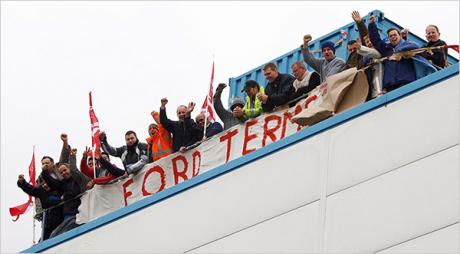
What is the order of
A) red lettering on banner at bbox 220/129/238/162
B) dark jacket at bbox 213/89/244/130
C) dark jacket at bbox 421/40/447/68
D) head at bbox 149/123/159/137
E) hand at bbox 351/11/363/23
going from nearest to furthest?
dark jacket at bbox 421/40/447/68
hand at bbox 351/11/363/23
red lettering on banner at bbox 220/129/238/162
dark jacket at bbox 213/89/244/130
head at bbox 149/123/159/137

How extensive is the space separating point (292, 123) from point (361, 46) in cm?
182

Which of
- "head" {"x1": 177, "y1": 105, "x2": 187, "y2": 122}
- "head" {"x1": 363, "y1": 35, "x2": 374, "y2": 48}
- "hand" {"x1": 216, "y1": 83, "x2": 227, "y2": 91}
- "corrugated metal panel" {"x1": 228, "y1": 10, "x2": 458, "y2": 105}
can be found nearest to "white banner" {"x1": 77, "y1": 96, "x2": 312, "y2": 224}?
"head" {"x1": 177, "y1": 105, "x2": 187, "y2": 122}

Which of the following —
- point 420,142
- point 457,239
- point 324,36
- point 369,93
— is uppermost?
point 324,36

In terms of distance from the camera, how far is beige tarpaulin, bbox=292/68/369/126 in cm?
1789

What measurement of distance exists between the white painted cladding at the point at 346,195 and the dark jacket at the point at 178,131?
1.51m

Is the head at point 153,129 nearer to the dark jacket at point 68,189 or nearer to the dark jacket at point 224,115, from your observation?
the dark jacket at point 224,115

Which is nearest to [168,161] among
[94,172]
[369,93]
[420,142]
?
[94,172]

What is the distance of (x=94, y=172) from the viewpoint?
22.3 m

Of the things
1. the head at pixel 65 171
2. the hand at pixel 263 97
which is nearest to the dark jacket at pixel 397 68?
the hand at pixel 263 97

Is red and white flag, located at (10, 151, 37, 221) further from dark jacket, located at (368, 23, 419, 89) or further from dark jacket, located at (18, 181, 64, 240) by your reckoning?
dark jacket, located at (368, 23, 419, 89)

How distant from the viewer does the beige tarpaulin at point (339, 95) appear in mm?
17891

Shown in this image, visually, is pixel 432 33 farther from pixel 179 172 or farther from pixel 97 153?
pixel 97 153

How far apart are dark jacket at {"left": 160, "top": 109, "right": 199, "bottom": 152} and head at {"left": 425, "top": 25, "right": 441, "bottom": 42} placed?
4357 mm

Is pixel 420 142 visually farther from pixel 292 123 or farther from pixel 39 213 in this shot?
pixel 39 213
